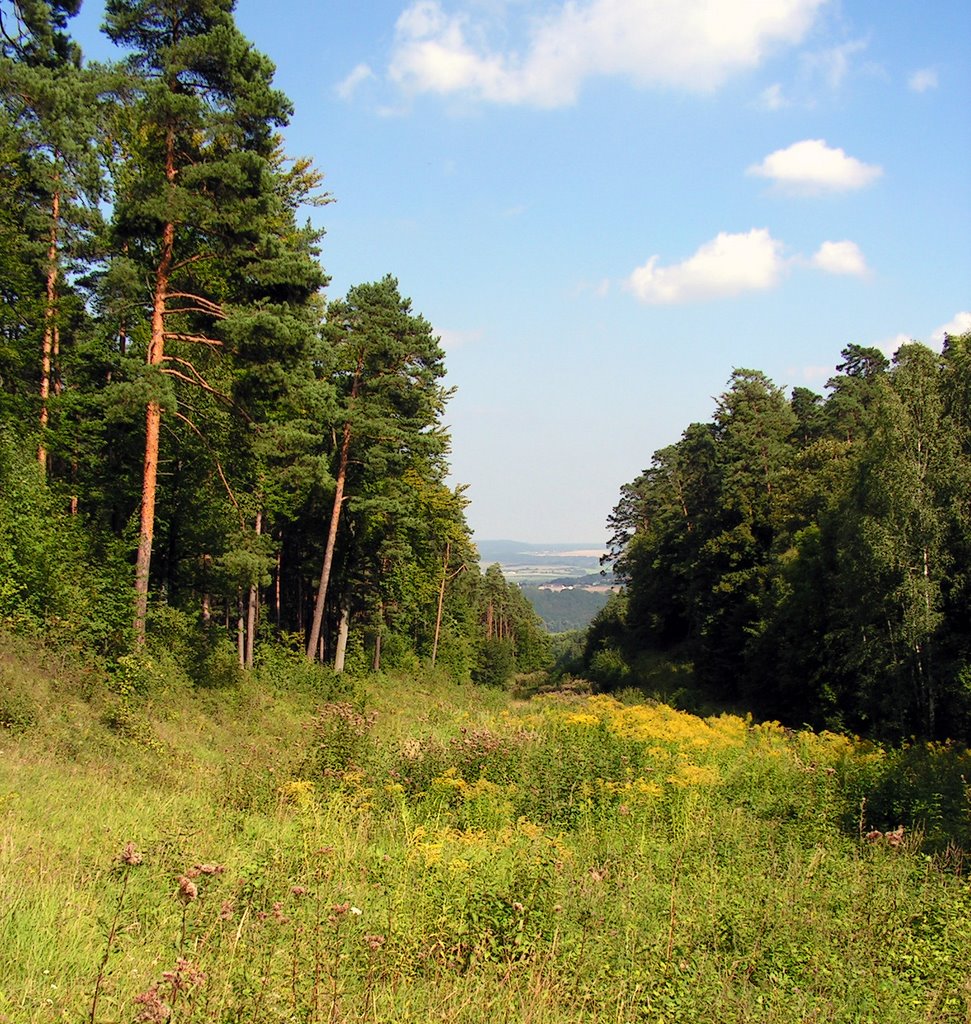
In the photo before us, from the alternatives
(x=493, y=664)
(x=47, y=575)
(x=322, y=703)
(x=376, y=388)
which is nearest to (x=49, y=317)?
(x=47, y=575)

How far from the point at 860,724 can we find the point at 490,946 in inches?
1079

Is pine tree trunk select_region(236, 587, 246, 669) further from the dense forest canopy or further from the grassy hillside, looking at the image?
the grassy hillside

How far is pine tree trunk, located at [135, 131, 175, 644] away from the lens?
13.8 m

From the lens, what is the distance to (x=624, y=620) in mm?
63719

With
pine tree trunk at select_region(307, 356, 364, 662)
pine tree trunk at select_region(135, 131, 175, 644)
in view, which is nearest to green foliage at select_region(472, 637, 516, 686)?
pine tree trunk at select_region(307, 356, 364, 662)

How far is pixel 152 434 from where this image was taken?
1418 centimetres

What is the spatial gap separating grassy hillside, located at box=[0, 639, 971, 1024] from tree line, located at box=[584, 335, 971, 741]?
12753 mm

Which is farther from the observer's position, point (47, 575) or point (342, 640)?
point (342, 640)

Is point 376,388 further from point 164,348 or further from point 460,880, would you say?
point 460,880

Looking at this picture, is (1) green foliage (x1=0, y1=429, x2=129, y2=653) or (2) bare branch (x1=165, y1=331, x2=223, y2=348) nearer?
(1) green foliage (x1=0, y1=429, x2=129, y2=653)

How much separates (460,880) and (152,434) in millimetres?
11777

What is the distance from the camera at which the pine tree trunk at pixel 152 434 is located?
1378 cm

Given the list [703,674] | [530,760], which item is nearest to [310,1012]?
[530,760]

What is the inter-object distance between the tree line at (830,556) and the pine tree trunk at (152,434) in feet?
67.6
